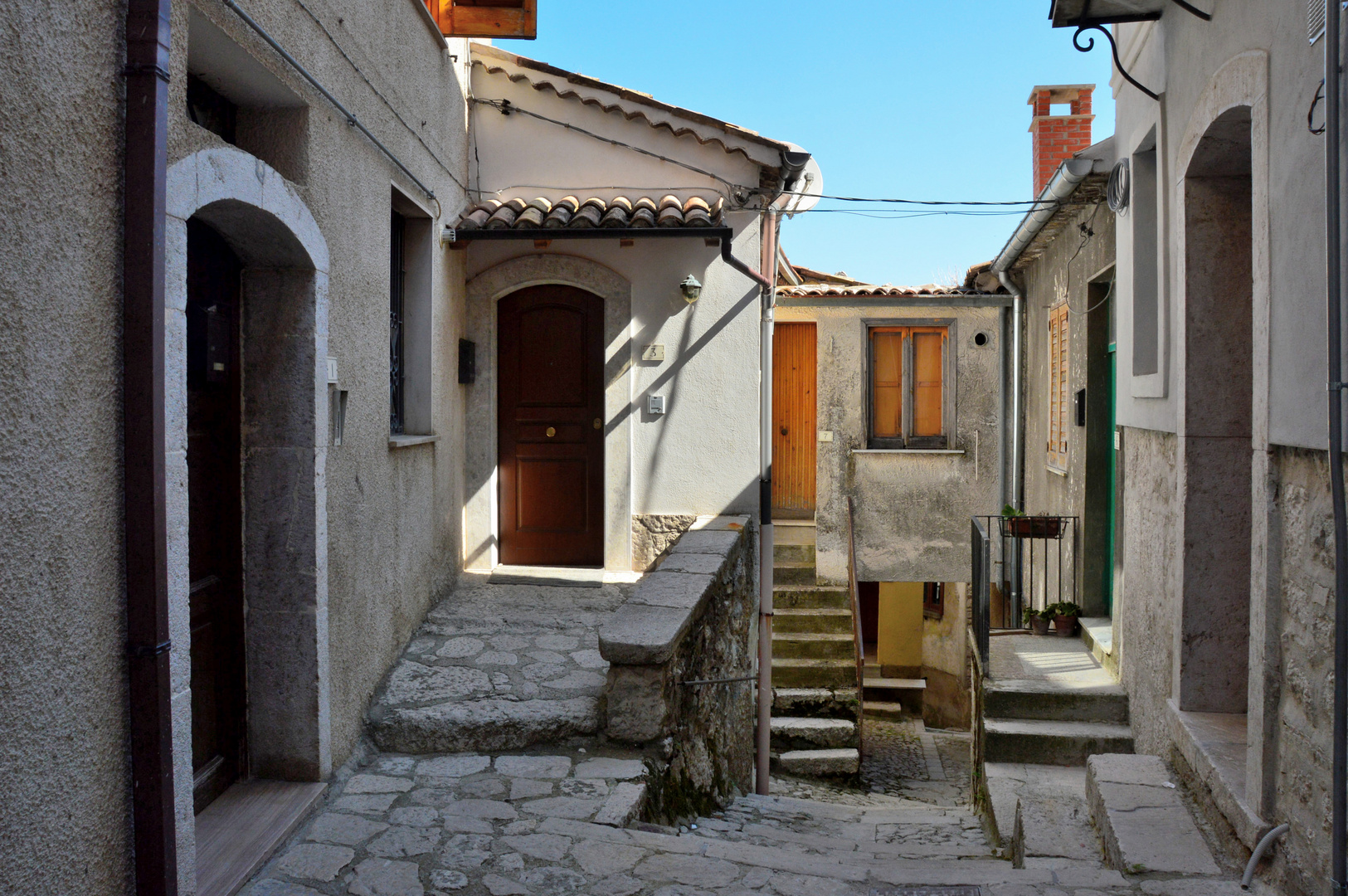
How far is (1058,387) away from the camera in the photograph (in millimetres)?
9242

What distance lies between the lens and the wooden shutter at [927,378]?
455 inches

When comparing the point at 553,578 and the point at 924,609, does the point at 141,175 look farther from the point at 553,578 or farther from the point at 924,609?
the point at 924,609

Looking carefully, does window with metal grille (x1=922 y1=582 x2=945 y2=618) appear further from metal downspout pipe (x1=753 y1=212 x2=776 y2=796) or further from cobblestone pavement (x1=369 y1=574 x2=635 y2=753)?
cobblestone pavement (x1=369 y1=574 x2=635 y2=753)

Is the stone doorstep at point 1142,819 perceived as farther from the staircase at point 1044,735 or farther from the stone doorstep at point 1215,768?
the staircase at point 1044,735

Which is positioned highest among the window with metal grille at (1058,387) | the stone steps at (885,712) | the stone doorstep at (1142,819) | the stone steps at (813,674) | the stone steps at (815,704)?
the window with metal grille at (1058,387)

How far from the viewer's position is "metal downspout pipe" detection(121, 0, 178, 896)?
103 inches

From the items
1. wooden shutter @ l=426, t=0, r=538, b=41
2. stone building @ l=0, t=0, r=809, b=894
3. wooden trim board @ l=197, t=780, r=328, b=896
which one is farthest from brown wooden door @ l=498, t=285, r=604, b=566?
wooden trim board @ l=197, t=780, r=328, b=896

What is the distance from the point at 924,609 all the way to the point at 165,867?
12183mm

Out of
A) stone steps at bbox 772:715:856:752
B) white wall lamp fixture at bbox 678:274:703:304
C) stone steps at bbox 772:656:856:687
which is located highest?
white wall lamp fixture at bbox 678:274:703:304

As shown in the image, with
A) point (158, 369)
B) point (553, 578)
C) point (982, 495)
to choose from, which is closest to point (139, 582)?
point (158, 369)

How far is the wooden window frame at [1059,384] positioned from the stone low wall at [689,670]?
330 centimetres

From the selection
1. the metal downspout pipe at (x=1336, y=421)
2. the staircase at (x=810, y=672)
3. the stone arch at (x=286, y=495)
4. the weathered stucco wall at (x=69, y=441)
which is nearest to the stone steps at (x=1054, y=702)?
the staircase at (x=810, y=672)

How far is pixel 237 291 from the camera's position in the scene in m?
4.11

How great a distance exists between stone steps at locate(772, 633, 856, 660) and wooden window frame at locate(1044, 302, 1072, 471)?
275 centimetres
